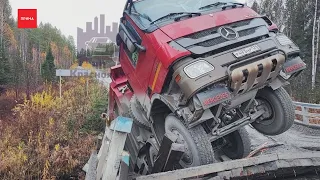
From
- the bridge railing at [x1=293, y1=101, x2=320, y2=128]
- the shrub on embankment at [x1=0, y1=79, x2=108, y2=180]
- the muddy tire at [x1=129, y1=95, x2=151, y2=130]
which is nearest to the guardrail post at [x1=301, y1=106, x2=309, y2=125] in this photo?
the bridge railing at [x1=293, y1=101, x2=320, y2=128]

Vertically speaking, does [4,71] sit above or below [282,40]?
below

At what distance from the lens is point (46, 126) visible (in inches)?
309

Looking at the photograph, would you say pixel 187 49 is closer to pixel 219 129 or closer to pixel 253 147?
pixel 219 129

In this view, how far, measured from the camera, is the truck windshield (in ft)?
12.8

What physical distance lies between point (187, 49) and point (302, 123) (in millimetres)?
6706

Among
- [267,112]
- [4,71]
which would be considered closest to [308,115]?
[267,112]

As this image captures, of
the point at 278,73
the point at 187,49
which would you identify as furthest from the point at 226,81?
the point at 278,73

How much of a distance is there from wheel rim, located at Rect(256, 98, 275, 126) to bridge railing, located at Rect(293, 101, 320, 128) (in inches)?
200

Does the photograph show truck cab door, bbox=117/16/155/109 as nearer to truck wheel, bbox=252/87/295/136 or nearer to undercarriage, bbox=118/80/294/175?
undercarriage, bbox=118/80/294/175

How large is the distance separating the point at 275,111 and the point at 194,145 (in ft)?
4.18

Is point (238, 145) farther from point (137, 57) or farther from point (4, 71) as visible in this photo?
point (4, 71)

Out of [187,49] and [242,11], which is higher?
[242,11]

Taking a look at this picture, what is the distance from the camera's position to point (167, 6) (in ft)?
13.3

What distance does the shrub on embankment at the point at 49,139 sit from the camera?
6.42 meters
